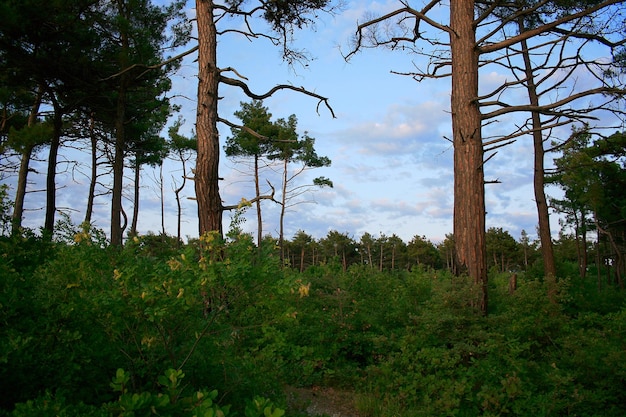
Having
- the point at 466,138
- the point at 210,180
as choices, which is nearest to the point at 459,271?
the point at 466,138

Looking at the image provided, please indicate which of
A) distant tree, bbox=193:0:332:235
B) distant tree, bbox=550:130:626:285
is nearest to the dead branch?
distant tree, bbox=193:0:332:235

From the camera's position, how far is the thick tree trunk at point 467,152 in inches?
277

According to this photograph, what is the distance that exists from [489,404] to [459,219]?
281 centimetres

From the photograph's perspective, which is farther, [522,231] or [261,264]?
[522,231]

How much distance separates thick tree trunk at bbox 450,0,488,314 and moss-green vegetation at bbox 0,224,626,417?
546 millimetres

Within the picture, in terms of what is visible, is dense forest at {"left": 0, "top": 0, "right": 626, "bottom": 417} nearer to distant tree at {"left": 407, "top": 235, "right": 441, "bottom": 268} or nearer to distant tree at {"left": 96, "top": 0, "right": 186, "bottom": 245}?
distant tree at {"left": 96, "top": 0, "right": 186, "bottom": 245}

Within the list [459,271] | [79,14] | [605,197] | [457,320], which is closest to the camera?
[457,320]

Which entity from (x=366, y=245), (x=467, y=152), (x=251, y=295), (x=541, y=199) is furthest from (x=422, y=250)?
(x=251, y=295)

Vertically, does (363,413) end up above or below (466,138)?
below

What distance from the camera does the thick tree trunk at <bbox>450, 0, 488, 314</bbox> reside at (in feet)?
23.1

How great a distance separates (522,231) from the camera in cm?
4500

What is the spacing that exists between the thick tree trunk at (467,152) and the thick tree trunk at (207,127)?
333 cm

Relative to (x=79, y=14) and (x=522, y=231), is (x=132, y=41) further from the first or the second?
(x=522, y=231)

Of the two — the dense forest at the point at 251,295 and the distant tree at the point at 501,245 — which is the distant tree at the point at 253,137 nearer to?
the dense forest at the point at 251,295
